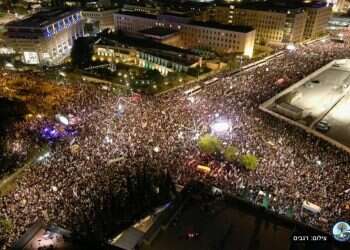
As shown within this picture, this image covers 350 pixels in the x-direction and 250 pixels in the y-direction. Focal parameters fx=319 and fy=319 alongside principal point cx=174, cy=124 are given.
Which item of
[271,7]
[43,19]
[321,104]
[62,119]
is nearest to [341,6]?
[271,7]

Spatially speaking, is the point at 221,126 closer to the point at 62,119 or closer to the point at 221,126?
the point at 221,126

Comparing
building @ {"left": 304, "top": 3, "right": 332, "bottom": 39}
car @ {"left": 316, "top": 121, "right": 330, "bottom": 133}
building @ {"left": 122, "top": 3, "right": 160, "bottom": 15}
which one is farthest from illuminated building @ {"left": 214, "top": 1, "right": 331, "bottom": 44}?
car @ {"left": 316, "top": 121, "right": 330, "bottom": 133}

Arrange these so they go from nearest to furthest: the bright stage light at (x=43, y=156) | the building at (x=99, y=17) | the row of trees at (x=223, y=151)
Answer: the row of trees at (x=223, y=151), the bright stage light at (x=43, y=156), the building at (x=99, y=17)

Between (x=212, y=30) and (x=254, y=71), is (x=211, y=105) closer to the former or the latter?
(x=254, y=71)

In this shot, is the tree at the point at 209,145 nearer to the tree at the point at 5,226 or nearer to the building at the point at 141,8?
the tree at the point at 5,226

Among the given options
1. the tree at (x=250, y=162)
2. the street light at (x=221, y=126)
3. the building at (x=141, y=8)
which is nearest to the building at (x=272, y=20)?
the building at (x=141, y=8)

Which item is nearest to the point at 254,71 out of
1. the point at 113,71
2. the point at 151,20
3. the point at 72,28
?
the point at 113,71

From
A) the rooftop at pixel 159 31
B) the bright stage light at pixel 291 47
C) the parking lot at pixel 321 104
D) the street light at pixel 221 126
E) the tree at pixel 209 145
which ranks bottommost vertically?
the parking lot at pixel 321 104

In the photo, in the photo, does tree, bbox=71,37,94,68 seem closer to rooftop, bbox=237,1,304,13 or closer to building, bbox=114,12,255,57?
building, bbox=114,12,255,57
